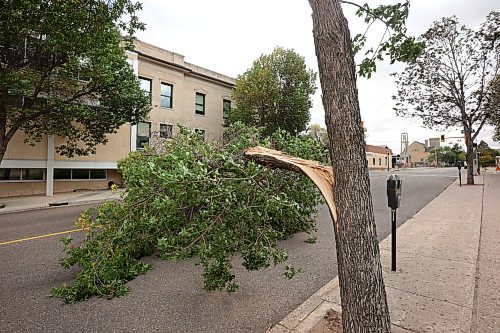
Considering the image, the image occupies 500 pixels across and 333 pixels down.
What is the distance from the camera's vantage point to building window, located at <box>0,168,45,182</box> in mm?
13538

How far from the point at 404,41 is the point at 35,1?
1002 cm

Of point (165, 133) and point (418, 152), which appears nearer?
point (165, 133)

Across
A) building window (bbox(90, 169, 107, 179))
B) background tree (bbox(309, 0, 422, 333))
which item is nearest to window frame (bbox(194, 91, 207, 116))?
building window (bbox(90, 169, 107, 179))

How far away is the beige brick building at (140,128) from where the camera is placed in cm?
1378

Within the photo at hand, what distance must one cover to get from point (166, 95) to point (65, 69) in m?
8.44

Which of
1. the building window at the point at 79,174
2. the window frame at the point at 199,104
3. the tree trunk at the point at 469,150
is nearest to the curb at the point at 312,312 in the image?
the building window at the point at 79,174

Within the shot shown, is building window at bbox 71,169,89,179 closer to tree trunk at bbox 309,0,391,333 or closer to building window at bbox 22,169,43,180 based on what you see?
building window at bbox 22,169,43,180

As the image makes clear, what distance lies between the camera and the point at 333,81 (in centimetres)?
219

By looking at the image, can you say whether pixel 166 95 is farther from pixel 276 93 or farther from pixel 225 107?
pixel 276 93

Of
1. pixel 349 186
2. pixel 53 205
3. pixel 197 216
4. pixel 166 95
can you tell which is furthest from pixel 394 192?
pixel 166 95

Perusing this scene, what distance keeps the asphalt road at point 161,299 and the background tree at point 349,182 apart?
126cm

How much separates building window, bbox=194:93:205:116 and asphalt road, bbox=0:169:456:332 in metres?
16.7

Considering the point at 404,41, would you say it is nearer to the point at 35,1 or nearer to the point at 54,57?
the point at 35,1

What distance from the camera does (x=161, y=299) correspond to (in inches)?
142
